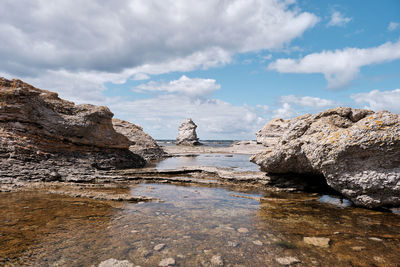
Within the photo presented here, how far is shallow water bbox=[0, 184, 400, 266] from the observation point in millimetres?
4465

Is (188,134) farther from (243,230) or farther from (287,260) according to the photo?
(287,260)

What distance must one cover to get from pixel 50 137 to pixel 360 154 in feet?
62.7

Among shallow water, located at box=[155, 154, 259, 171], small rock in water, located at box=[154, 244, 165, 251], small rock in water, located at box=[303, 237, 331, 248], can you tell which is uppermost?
shallow water, located at box=[155, 154, 259, 171]

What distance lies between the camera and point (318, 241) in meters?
5.25

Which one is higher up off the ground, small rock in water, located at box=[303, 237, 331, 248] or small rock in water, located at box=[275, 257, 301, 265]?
small rock in water, located at box=[303, 237, 331, 248]

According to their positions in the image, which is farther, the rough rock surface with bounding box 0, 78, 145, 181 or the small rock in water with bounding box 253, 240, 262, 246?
the rough rock surface with bounding box 0, 78, 145, 181

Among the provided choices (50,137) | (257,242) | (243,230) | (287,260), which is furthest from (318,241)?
(50,137)

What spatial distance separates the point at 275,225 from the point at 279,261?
6.76 feet

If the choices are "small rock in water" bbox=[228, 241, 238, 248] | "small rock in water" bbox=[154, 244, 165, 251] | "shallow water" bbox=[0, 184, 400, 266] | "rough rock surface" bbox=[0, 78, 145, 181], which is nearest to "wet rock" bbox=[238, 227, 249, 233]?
"shallow water" bbox=[0, 184, 400, 266]

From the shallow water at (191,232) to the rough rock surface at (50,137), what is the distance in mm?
5267

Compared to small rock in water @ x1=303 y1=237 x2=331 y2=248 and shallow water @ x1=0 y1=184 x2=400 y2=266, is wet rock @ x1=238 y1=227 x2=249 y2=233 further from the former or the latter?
small rock in water @ x1=303 y1=237 x2=331 y2=248

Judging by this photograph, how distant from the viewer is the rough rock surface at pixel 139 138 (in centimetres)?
3428

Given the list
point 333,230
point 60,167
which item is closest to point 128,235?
point 333,230

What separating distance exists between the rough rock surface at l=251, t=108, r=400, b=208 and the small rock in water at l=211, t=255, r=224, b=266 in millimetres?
6080
